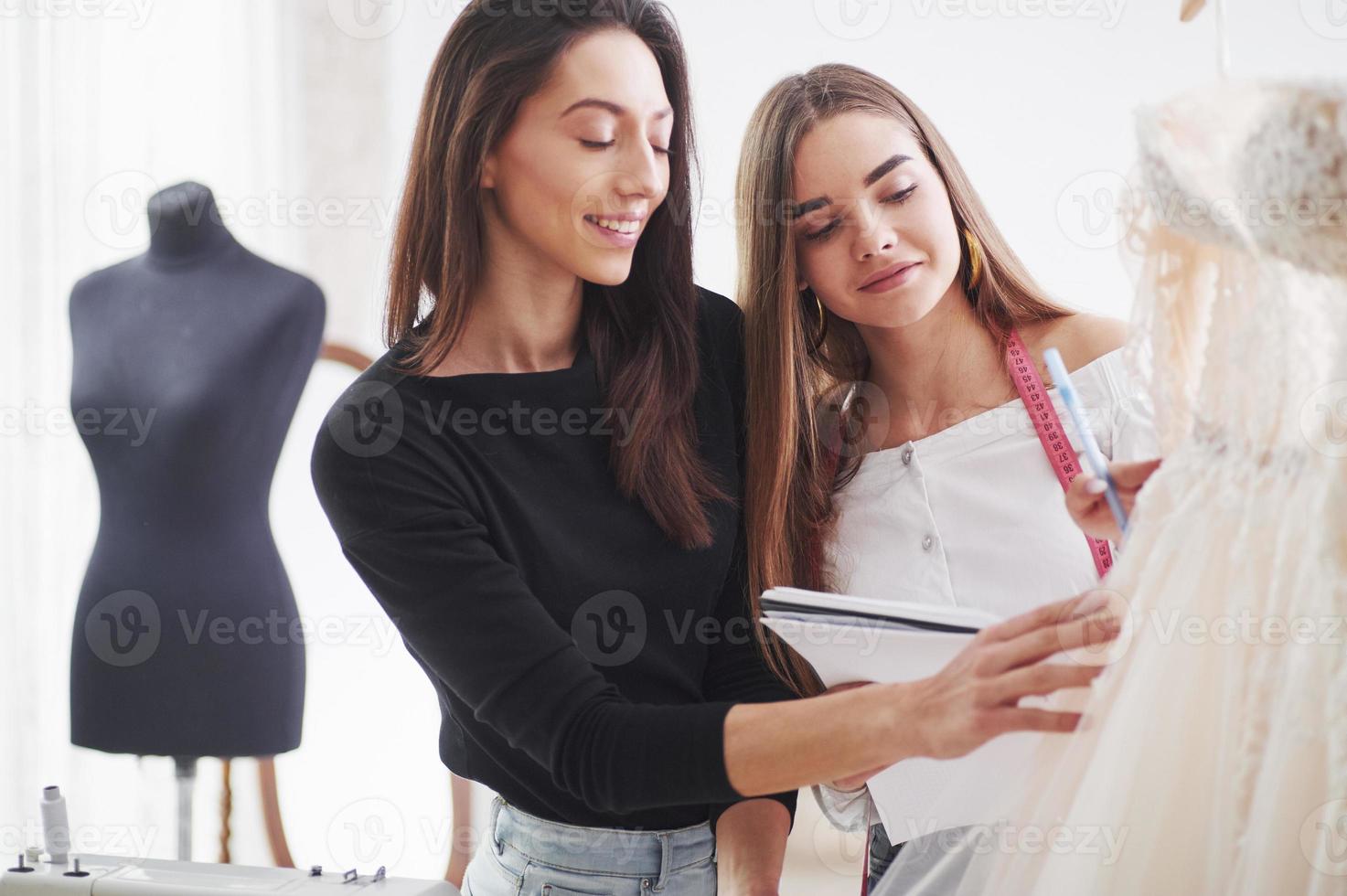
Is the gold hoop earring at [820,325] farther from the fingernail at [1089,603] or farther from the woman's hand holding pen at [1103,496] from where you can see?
the fingernail at [1089,603]

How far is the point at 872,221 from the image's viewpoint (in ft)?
4.32

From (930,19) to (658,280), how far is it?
4.85 feet

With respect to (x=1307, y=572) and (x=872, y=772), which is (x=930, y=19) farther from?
(x=1307, y=572)

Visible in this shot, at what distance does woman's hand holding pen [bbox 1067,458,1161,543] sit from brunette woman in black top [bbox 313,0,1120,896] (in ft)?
1.20

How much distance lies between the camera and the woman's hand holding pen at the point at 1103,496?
1041 millimetres

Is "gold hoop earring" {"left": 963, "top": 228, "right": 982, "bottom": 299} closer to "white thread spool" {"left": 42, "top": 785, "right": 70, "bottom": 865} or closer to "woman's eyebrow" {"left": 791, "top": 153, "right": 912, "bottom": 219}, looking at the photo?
"woman's eyebrow" {"left": 791, "top": 153, "right": 912, "bottom": 219}

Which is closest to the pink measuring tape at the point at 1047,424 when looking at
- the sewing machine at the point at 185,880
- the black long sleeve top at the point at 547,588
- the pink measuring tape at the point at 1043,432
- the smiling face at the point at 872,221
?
the pink measuring tape at the point at 1043,432

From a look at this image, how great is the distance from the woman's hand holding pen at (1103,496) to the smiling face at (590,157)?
0.50 metres

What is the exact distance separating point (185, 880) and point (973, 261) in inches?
43.1

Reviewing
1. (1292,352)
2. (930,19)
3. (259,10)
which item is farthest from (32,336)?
(1292,352)

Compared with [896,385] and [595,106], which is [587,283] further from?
[896,385]

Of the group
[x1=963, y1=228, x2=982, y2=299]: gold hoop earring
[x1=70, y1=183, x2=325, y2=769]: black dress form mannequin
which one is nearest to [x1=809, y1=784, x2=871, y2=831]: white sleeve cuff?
[x1=963, y1=228, x2=982, y2=299]: gold hoop earring

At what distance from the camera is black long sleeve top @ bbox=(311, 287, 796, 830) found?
3.53 feet

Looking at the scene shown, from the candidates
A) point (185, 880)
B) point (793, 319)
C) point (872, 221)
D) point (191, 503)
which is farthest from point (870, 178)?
point (191, 503)
